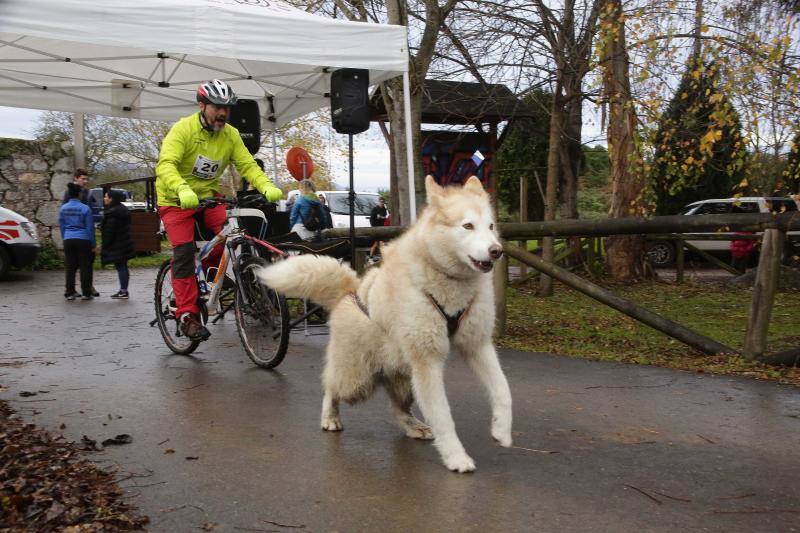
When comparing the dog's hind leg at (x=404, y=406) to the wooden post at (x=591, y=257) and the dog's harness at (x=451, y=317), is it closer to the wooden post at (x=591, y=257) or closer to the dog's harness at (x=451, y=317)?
the dog's harness at (x=451, y=317)

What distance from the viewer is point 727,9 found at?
9562 millimetres

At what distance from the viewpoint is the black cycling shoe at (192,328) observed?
6.84 metres

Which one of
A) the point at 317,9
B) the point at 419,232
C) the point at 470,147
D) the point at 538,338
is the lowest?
the point at 538,338

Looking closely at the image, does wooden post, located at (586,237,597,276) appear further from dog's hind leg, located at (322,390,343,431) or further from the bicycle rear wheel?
dog's hind leg, located at (322,390,343,431)

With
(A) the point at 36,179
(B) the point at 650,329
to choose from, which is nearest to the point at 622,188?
(B) the point at 650,329

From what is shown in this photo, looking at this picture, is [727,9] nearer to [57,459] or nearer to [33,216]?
[57,459]

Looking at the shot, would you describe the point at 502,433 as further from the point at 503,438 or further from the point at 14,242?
the point at 14,242

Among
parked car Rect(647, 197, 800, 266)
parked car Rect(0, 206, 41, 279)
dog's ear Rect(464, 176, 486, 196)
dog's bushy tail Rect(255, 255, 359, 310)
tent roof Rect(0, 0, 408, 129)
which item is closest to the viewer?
dog's ear Rect(464, 176, 486, 196)

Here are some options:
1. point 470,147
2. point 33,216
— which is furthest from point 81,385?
point 470,147

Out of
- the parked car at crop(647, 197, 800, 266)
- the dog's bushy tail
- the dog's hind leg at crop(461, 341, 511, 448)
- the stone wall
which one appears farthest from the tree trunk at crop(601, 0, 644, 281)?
the stone wall

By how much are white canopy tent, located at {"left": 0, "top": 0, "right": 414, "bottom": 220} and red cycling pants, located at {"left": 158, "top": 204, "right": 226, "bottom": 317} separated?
193cm

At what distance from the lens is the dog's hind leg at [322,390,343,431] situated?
4680 mm

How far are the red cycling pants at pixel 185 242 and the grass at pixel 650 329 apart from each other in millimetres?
3470

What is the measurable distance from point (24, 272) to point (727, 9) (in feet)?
50.7
